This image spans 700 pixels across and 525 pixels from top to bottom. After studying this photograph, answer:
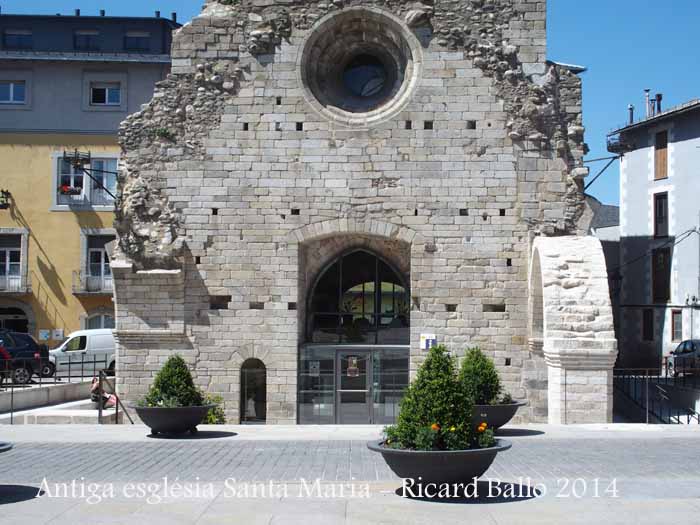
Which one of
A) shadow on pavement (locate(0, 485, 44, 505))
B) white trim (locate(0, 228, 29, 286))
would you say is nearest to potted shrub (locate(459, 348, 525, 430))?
shadow on pavement (locate(0, 485, 44, 505))

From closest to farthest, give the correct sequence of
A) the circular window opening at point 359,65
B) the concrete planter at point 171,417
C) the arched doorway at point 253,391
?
1. the concrete planter at point 171,417
2. the arched doorway at point 253,391
3. the circular window opening at point 359,65

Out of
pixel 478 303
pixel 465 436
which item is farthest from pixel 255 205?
pixel 465 436

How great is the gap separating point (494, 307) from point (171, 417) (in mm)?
7863

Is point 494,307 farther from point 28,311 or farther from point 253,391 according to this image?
point 28,311

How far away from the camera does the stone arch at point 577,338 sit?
54.7 ft

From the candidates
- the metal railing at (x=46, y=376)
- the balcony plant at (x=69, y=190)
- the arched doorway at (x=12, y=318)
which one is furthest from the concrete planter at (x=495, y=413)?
the arched doorway at (x=12, y=318)

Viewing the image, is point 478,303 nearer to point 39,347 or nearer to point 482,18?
point 482,18

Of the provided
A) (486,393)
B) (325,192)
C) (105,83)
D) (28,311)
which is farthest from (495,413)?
(105,83)

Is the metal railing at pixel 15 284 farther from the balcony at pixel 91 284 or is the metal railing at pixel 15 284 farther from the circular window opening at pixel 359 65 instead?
the circular window opening at pixel 359 65

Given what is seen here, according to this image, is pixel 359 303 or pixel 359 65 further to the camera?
pixel 359 65

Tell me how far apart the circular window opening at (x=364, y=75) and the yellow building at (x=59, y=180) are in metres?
18.5

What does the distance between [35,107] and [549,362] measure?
27762 millimetres

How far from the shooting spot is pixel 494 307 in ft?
64.6

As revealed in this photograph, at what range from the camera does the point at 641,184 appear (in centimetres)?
3503
